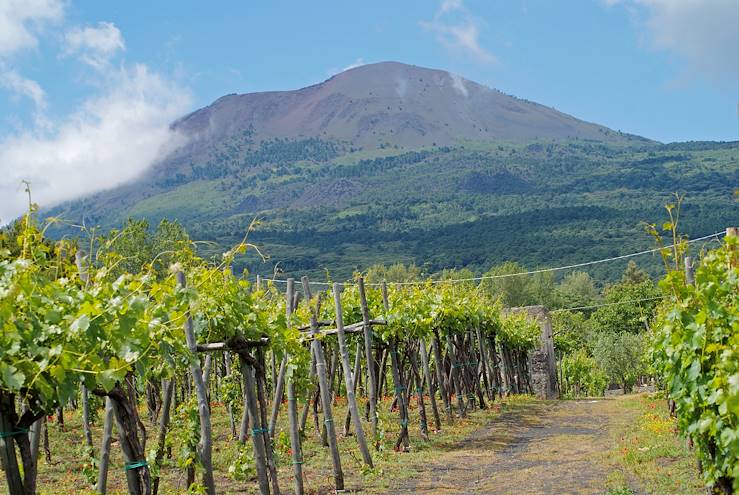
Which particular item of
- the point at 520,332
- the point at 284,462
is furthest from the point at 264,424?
the point at 520,332

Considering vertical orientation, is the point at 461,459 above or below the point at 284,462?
below

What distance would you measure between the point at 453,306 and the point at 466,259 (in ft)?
384

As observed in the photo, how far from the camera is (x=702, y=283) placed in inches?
241

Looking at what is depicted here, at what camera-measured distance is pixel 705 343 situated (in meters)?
6.05

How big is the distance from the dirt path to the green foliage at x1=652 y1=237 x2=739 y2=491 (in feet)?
8.89

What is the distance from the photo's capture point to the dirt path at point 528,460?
1005cm

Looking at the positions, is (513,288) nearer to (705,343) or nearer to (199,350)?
(199,350)

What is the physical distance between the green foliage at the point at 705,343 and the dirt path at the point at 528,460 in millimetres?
2709

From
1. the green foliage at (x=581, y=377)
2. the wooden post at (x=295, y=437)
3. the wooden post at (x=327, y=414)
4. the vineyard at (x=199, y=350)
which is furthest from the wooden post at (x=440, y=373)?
the green foliage at (x=581, y=377)

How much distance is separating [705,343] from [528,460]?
6.96m

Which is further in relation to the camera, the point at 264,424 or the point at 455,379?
the point at 455,379

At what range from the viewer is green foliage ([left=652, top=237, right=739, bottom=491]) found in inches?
228

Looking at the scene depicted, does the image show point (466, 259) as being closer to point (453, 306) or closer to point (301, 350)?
point (453, 306)

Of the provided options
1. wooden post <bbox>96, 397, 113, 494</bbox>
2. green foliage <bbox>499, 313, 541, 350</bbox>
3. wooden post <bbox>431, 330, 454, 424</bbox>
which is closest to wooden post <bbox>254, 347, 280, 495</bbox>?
wooden post <bbox>96, 397, 113, 494</bbox>
